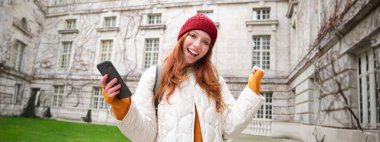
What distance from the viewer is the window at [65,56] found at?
25.2ft

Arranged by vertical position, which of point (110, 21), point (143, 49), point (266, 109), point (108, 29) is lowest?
point (266, 109)

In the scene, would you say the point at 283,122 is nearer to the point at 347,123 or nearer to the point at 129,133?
the point at 347,123

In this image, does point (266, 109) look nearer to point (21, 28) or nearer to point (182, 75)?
point (182, 75)

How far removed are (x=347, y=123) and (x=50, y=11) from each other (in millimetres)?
8161

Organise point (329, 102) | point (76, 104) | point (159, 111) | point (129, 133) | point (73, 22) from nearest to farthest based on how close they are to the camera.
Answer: point (129, 133) < point (159, 111) < point (329, 102) < point (76, 104) < point (73, 22)

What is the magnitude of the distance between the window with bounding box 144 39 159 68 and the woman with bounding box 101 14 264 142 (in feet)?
21.6

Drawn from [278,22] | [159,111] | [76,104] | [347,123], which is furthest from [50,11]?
[347,123]

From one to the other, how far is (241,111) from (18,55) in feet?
22.1

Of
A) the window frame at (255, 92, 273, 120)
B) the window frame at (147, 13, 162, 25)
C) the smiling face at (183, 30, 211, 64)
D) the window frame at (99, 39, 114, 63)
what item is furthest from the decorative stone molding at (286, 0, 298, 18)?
the smiling face at (183, 30, 211, 64)

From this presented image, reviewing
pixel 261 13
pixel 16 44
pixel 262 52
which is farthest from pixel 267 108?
pixel 16 44

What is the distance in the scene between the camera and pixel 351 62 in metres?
3.47

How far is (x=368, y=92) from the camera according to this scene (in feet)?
10.5

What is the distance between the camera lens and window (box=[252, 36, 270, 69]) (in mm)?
7214

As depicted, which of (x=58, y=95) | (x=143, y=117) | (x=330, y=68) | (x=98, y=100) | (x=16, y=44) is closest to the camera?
(x=143, y=117)
